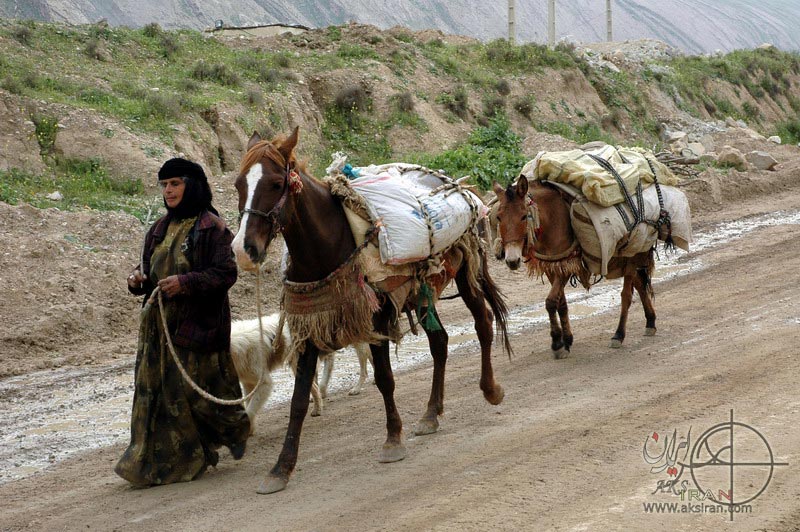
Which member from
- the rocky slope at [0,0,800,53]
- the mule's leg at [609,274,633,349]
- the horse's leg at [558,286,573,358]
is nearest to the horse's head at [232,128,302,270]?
the horse's leg at [558,286,573,358]

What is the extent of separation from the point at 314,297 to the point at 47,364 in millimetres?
5071

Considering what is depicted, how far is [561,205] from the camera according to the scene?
981 cm

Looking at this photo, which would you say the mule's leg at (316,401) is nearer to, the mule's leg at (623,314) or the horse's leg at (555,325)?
the horse's leg at (555,325)

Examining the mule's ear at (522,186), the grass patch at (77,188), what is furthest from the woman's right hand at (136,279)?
the grass patch at (77,188)

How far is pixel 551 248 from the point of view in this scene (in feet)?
31.9

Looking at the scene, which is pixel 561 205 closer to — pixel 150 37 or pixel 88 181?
pixel 88 181

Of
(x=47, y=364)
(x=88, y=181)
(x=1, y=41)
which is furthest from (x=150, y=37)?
(x=47, y=364)

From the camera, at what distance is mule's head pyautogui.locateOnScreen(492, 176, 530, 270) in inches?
360

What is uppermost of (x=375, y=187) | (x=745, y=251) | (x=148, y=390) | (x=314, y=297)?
(x=375, y=187)

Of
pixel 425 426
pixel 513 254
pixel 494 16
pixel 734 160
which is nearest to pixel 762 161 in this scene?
pixel 734 160

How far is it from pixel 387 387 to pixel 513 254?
2741 mm

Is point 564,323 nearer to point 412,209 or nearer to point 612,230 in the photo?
point 612,230

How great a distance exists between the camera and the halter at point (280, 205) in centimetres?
571

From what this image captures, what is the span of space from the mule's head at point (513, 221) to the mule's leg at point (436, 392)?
1.63 metres
